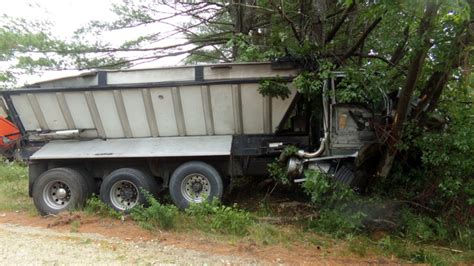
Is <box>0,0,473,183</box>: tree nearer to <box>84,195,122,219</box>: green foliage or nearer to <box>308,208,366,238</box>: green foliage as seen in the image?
<box>308,208,366,238</box>: green foliage

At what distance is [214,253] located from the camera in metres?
5.12

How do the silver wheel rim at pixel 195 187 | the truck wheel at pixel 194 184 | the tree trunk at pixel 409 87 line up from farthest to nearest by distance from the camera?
the silver wheel rim at pixel 195 187 < the truck wheel at pixel 194 184 < the tree trunk at pixel 409 87

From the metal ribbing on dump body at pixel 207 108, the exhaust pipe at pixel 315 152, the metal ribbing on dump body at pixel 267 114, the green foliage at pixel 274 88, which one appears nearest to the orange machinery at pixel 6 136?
the metal ribbing on dump body at pixel 207 108

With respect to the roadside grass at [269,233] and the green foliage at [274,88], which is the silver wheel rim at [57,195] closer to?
the roadside grass at [269,233]

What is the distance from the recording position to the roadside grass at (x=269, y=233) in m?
5.22

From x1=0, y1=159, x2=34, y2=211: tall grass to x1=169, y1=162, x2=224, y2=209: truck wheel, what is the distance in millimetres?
2918

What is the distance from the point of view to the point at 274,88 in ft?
20.8

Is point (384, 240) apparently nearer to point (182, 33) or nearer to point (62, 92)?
point (62, 92)

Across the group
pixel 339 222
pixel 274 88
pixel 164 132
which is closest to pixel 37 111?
pixel 164 132

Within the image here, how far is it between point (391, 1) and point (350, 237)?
10.2 feet

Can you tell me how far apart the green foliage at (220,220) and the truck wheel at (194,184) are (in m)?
0.49

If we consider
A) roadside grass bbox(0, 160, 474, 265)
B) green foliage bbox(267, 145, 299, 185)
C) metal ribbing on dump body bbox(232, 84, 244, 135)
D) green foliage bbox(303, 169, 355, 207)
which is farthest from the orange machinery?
green foliage bbox(303, 169, 355, 207)

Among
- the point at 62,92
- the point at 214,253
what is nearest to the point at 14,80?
the point at 62,92

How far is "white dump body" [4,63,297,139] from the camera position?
6816 millimetres
